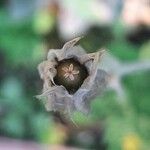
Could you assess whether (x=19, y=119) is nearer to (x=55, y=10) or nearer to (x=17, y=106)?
(x=17, y=106)

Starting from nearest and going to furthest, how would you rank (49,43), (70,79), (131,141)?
(70,79) < (131,141) < (49,43)

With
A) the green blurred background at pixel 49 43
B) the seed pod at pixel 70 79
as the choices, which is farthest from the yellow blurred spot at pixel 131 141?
the seed pod at pixel 70 79

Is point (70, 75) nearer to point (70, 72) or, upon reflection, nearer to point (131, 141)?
point (70, 72)

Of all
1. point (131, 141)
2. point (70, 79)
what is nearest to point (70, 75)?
point (70, 79)

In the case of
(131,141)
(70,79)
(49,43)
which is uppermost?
(49,43)

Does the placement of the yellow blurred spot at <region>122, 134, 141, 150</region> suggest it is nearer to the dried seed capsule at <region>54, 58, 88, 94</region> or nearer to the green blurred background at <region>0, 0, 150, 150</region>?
the green blurred background at <region>0, 0, 150, 150</region>

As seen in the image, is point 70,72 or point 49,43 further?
point 49,43

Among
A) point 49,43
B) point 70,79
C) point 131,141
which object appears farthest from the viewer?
point 49,43

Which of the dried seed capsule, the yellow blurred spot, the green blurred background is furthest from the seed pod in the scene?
the green blurred background
